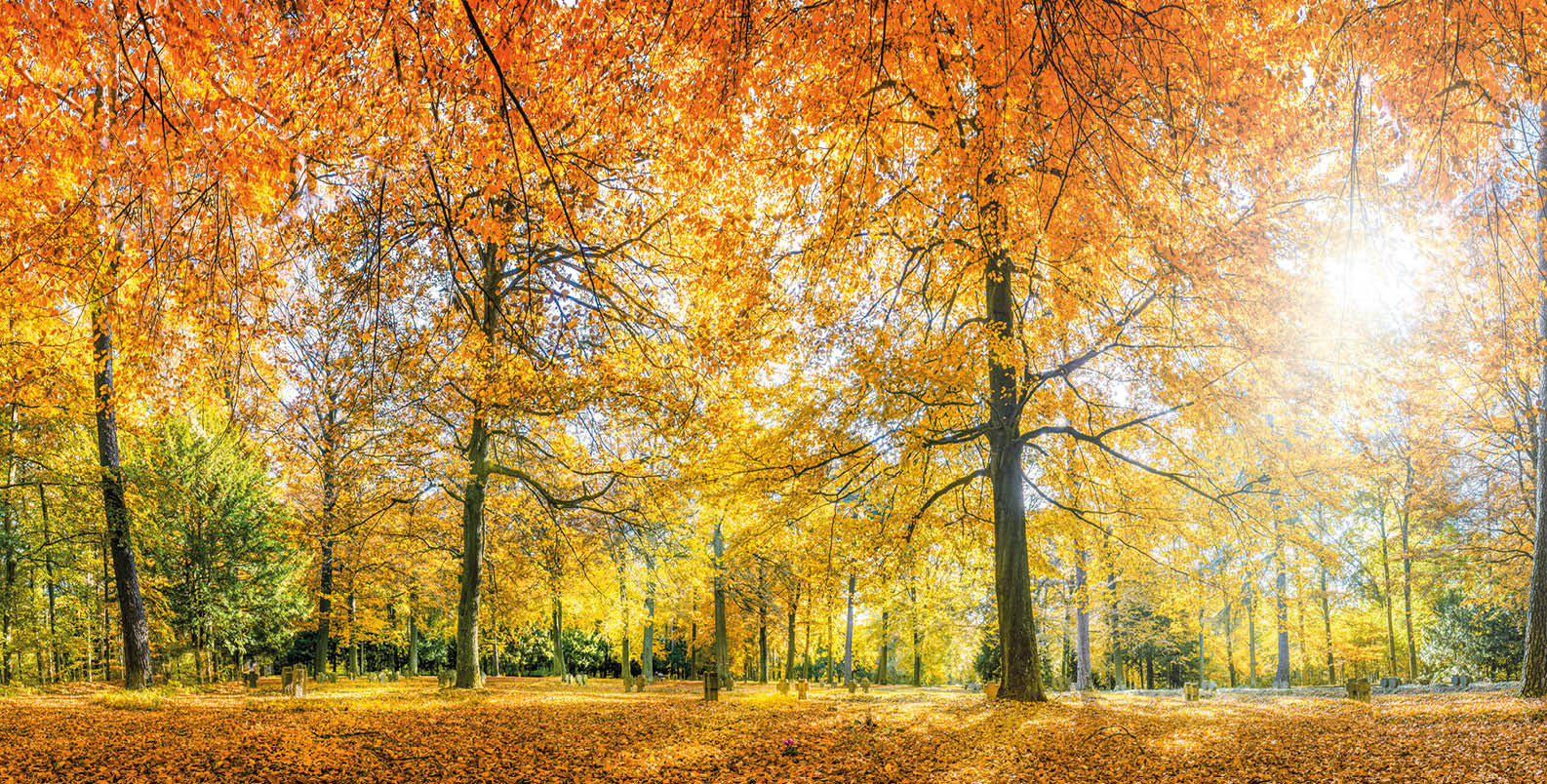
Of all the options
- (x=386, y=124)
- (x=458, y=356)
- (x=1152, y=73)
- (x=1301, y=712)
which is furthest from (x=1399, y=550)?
(x=386, y=124)

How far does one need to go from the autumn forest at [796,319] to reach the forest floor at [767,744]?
0.09 metres

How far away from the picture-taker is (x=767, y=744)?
24.2 feet

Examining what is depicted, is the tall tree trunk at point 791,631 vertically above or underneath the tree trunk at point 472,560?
underneath

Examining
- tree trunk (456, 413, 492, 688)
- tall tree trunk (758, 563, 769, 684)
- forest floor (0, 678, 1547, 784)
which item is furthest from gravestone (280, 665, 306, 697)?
tall tree trunk (758, 563, 769, 684)

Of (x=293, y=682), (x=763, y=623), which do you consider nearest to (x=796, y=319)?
(x=293, y=682)

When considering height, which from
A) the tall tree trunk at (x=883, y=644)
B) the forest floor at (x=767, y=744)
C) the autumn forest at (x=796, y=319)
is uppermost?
the autumn forest at (x=796, y=319)

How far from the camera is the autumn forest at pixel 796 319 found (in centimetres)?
570

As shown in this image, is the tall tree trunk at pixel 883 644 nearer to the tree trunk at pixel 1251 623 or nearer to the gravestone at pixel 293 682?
the tree trunk at pixel 1251 623

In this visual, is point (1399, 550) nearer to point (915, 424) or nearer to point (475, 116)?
point (915, 424)

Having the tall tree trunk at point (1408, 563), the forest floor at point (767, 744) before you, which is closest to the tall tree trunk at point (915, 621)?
the forest floor at point (767, 744)

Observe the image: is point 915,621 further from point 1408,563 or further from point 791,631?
point 1408,563

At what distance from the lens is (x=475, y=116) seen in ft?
22.2

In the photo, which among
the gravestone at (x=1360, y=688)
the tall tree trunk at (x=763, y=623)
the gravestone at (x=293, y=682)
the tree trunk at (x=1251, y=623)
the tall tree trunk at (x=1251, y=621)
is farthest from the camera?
the tall tree trunk at (x=763, y=623)

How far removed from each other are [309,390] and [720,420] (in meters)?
6.90
